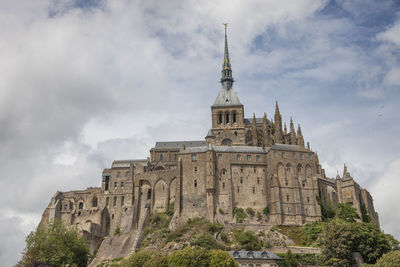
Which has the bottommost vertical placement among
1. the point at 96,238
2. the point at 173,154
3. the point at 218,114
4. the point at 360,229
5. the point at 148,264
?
the point at 148,264

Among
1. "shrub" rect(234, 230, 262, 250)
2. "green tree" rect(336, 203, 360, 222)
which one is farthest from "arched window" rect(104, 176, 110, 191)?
"green tree" rect(336, 203, 360, 222)

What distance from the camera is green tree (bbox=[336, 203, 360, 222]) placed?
3669 inches

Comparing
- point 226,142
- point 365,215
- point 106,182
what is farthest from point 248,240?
point 106,182

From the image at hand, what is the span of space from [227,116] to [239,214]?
108ft

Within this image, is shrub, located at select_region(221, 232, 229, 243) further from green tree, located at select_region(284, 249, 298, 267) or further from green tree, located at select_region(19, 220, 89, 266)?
green tree, located at select_region(19, 220, 89, 266)

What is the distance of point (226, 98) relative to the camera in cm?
12312

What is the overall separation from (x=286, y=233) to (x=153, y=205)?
28.1 meters

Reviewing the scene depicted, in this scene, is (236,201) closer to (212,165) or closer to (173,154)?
(212,165)

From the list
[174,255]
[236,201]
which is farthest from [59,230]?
[236,201]

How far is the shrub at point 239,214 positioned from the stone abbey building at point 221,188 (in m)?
0.92

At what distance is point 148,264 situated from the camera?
227 feet

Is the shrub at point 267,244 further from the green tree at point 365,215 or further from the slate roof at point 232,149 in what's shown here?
the green tree at point 365,215

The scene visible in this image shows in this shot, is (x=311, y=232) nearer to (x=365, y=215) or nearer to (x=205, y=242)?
(x=365, y=215)

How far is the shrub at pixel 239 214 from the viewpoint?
9256 cm
